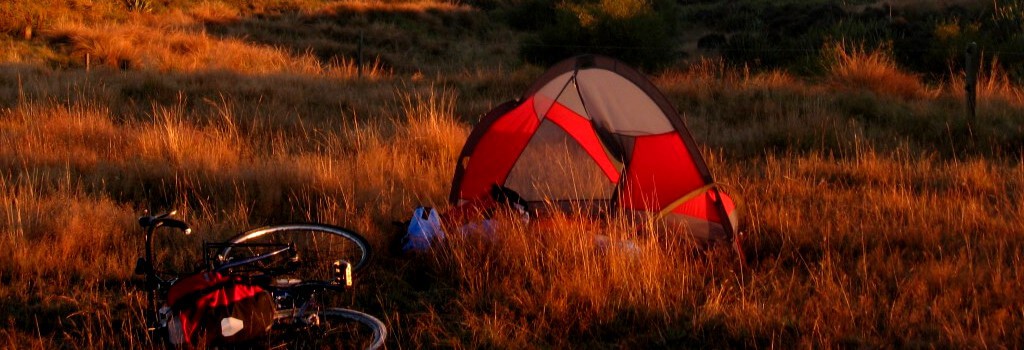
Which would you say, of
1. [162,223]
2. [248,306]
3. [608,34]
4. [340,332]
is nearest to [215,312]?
[248,306]

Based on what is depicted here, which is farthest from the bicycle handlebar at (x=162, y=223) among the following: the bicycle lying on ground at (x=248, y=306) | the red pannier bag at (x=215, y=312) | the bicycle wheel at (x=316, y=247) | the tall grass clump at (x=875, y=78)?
the tall grass clump at (x=875, y=78)

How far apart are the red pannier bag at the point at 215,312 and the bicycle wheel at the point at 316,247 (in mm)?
607

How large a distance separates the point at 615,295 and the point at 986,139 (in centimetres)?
596

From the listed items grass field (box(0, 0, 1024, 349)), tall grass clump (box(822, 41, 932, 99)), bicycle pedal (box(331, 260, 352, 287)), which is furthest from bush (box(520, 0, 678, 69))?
bicycle pedal (box(331, 260, 352, 287))

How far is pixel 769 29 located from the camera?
3000 centimetres

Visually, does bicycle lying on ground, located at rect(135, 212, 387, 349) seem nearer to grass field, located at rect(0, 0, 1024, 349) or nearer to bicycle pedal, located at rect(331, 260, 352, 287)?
bicycle pedal, located at rect(331, 260, 352, 287)

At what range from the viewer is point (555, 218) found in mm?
5422

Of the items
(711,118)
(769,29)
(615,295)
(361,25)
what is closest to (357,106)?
(711,118)

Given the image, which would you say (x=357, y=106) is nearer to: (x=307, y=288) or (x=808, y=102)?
(x=808, y=102)

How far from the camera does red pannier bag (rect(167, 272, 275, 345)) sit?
3797 mm

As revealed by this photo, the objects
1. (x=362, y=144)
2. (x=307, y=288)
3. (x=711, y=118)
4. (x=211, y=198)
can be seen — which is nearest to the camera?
(x=307, y=288)

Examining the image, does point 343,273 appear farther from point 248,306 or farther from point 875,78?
point 875,78

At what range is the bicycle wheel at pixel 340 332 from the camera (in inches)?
163

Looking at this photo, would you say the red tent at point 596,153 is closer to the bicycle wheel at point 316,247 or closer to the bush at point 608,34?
the bicycle wheel at point 316,247
